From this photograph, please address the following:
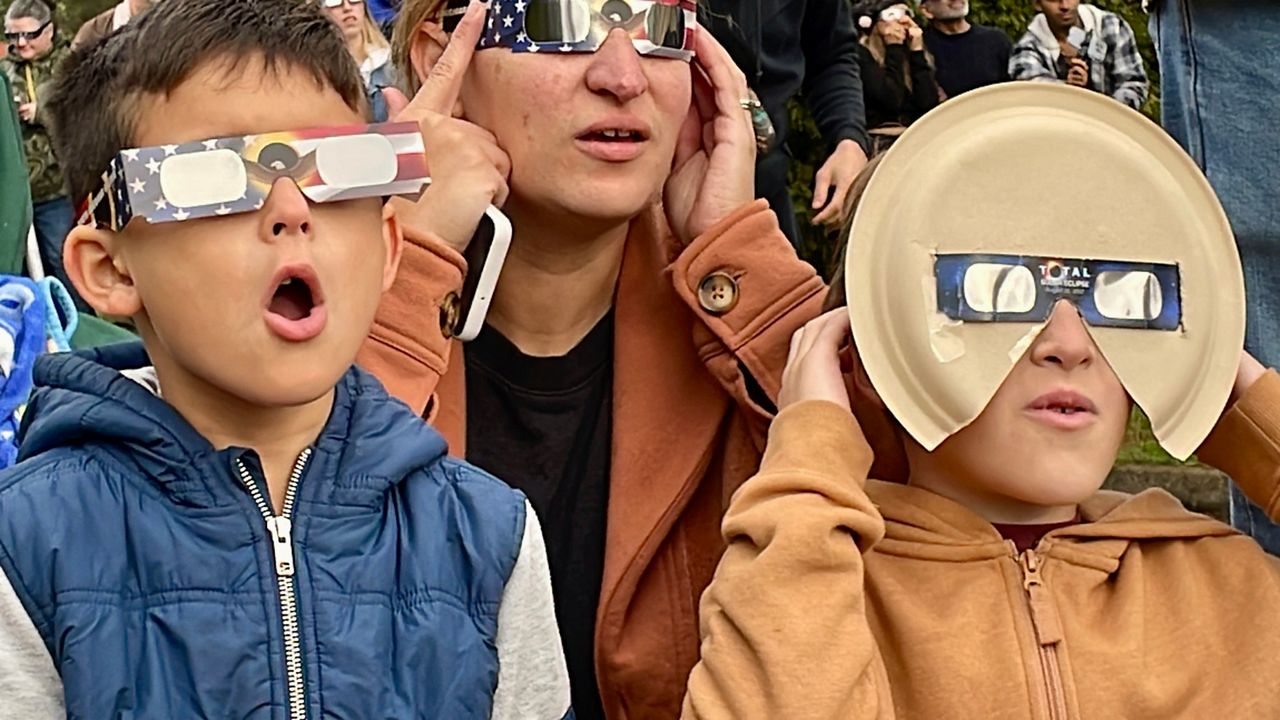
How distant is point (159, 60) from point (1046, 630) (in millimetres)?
1354

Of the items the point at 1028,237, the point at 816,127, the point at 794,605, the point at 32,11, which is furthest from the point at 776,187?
the point at 32,11

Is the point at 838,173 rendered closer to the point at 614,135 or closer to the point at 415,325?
the point at 614,135

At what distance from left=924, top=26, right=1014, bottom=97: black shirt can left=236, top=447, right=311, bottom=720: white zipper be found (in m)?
5.76

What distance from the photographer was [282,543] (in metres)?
2.13

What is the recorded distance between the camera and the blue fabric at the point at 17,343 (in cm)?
300

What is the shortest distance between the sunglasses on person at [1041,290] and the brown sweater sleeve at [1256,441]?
246 mm

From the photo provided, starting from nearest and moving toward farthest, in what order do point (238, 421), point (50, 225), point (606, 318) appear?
point (238, 421)
point (606, 318)
point (50, 225)

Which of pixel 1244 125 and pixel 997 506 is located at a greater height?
pixel 1244 125

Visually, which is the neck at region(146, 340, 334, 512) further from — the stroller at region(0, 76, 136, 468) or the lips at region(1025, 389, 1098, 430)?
the lips at region(1025, 389, 1098, 430)

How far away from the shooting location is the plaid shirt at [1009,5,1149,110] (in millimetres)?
7777

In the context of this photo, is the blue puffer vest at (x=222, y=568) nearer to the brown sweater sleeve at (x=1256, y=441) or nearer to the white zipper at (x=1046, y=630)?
the white zipper at (x=1046, y=630)

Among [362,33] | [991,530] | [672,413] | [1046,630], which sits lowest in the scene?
[1046,630]

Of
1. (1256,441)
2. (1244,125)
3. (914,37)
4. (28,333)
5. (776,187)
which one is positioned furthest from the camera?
(914,37)

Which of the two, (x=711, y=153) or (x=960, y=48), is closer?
(x=711, y=153)
